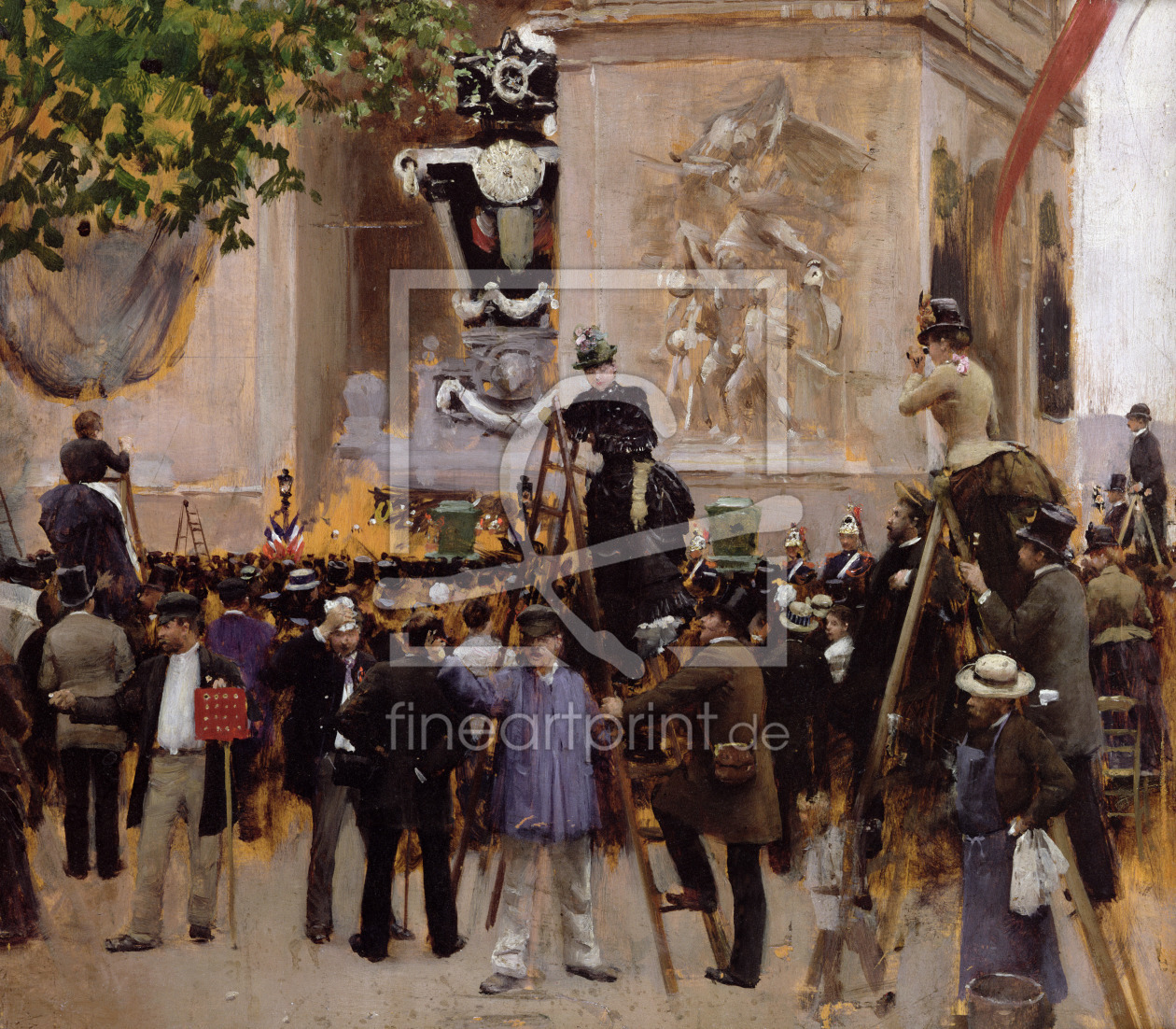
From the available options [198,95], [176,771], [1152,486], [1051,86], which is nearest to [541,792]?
[176,771]

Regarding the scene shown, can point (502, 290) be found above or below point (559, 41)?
below

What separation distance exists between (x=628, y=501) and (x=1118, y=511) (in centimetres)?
215

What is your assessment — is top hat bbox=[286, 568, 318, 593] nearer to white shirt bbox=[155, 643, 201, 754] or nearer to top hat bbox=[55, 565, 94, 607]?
white shirt bbox=[155, 643, 201, 754]

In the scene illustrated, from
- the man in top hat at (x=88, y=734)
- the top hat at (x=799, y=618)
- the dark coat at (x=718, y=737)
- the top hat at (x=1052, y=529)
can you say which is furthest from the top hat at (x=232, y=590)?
the top hat at (x=1052, y=529)

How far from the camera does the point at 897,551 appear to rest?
5.26 metres

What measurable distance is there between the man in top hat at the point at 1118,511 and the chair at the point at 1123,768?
2.34 ft

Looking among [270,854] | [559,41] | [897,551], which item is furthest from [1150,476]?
[270,854]

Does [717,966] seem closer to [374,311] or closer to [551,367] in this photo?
[551,367]

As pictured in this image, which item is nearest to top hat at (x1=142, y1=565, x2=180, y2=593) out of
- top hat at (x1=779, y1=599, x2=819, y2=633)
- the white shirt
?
the white shirt

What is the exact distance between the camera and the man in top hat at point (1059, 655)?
521cm

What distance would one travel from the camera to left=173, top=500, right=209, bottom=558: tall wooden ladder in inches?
214

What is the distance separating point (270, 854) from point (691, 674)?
2.00 meters

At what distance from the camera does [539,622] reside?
17.1 ft

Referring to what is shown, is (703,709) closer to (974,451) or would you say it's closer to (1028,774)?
(1028,774)
